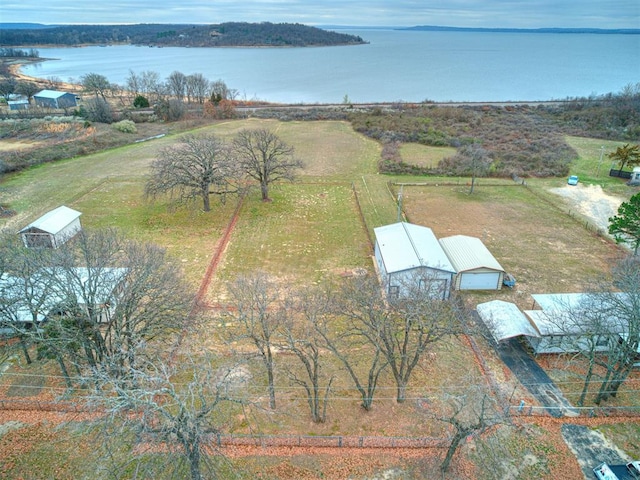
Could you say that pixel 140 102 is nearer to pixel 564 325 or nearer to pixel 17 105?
pixel 17 105

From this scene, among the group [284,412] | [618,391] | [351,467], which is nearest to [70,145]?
[284,412]

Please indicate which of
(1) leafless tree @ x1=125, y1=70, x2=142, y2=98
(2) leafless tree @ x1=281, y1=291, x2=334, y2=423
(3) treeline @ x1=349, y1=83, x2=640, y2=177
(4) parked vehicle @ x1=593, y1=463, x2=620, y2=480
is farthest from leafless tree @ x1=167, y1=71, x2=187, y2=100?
(4) parked vehicle @ x1=593, y1=463, x2=620, y2=480

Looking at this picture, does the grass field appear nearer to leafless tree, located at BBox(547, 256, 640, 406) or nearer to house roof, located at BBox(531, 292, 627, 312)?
house roof, located at BBox(531, 292, 627, 312)

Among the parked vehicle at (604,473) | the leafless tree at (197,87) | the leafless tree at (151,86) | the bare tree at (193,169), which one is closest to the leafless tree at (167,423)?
the parked vehicle at (604,473)

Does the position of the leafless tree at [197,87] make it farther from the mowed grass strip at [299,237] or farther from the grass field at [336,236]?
the mowed grass strip at [299,237]

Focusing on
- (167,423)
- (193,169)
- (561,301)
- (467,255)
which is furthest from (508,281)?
(193,169)
